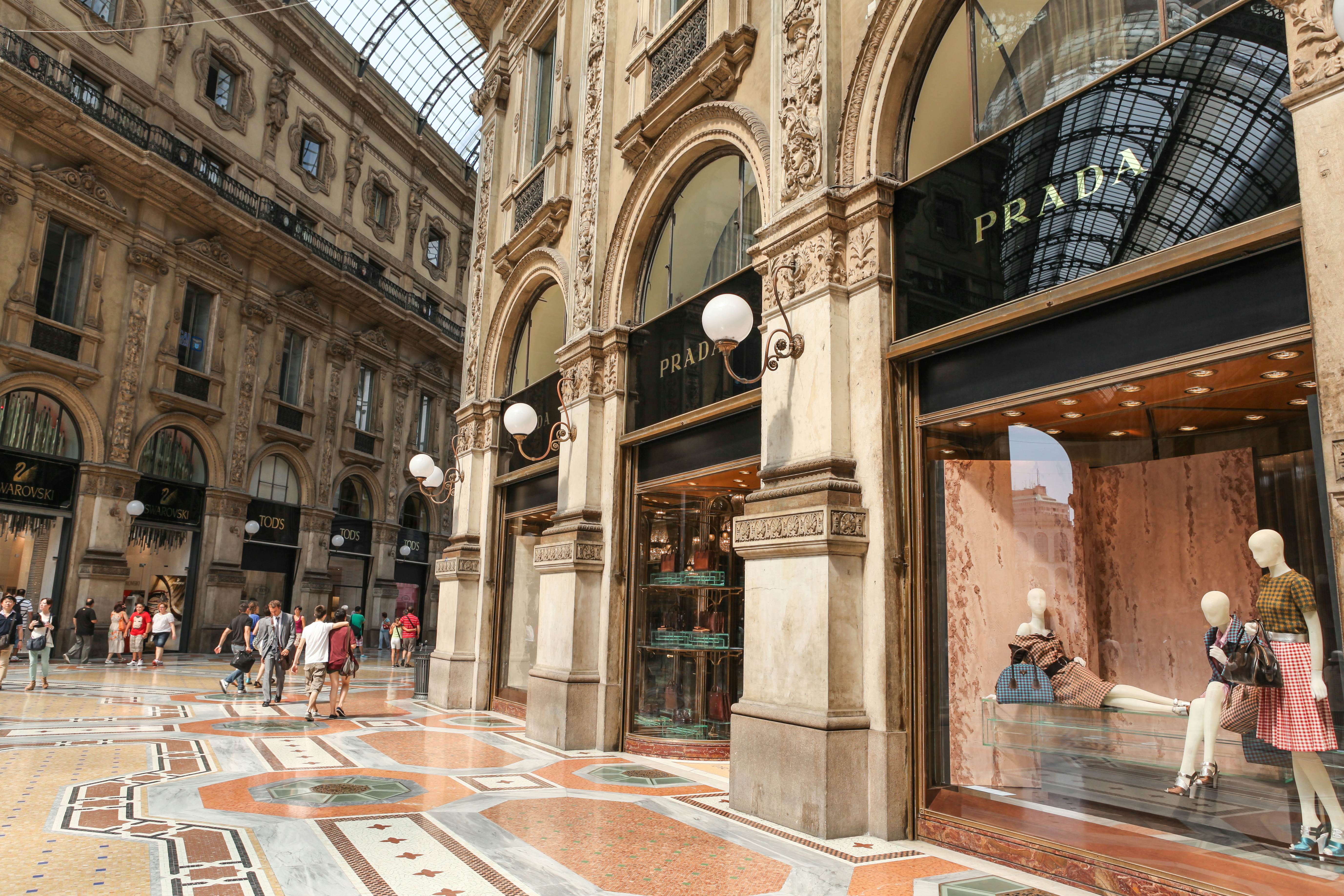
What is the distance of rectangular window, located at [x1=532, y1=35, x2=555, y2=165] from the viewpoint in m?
→ 13.1

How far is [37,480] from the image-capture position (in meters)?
18.7

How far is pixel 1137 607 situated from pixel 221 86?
1102 inches

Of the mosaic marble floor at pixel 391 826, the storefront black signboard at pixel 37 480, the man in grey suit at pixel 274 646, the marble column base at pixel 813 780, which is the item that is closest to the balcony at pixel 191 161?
the storefront black signboard at pixel 37 480

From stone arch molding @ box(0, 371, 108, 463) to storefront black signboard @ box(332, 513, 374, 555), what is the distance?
8.29m

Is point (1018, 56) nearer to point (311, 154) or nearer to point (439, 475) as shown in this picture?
point (439, 475)

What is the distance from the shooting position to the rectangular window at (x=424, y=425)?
108 ft

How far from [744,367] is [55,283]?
19059 mm

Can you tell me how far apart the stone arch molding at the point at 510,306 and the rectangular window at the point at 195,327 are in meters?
13.3

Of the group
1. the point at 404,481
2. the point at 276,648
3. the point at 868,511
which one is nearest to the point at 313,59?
the point at 404,481

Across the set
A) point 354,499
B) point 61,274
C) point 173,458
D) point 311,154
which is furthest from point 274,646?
point 311,154

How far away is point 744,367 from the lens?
7.61 m

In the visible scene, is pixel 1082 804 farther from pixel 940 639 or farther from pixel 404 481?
pixel 404 481

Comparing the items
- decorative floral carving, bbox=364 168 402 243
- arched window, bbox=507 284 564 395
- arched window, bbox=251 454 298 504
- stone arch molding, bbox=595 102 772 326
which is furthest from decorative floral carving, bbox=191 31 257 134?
stone arch molding, bbox=595 102 772 326

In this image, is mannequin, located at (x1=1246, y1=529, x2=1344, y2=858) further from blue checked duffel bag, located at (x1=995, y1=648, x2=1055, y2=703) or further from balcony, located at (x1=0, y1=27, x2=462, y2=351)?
balcony, located at (x1=0, y1=27, x2=462, y2=351)
